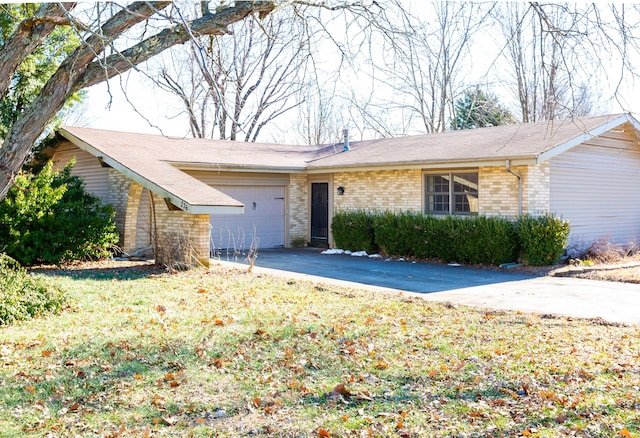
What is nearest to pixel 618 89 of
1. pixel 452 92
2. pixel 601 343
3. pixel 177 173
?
pixel 601 343

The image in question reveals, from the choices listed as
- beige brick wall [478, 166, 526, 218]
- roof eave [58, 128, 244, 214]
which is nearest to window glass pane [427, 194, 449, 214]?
beige brick wall [478, 166, 526, 218]

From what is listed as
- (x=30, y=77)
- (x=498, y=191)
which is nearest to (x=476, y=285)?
(x=498, y=191)

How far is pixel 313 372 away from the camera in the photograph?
19.0 feet

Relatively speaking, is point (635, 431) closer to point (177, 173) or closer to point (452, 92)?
point (177, 173)

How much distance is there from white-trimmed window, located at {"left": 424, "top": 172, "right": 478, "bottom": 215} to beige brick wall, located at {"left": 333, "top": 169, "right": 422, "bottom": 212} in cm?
29

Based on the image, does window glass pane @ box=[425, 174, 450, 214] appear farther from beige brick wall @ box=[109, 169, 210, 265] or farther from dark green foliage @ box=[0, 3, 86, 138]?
dark green foliage @ box=[0, 3, 86, 138]

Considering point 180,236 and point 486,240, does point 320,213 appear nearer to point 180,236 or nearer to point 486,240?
point 486,240

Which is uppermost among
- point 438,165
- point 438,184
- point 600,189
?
point 438,165

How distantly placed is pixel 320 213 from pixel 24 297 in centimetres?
1288

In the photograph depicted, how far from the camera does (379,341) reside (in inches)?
271

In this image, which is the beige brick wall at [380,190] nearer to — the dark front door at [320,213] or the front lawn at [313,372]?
the dark front door at [320,213]

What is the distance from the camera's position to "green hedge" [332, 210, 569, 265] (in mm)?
14234

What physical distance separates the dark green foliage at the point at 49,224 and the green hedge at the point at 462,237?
286 inches

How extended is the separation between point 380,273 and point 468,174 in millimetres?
4171
